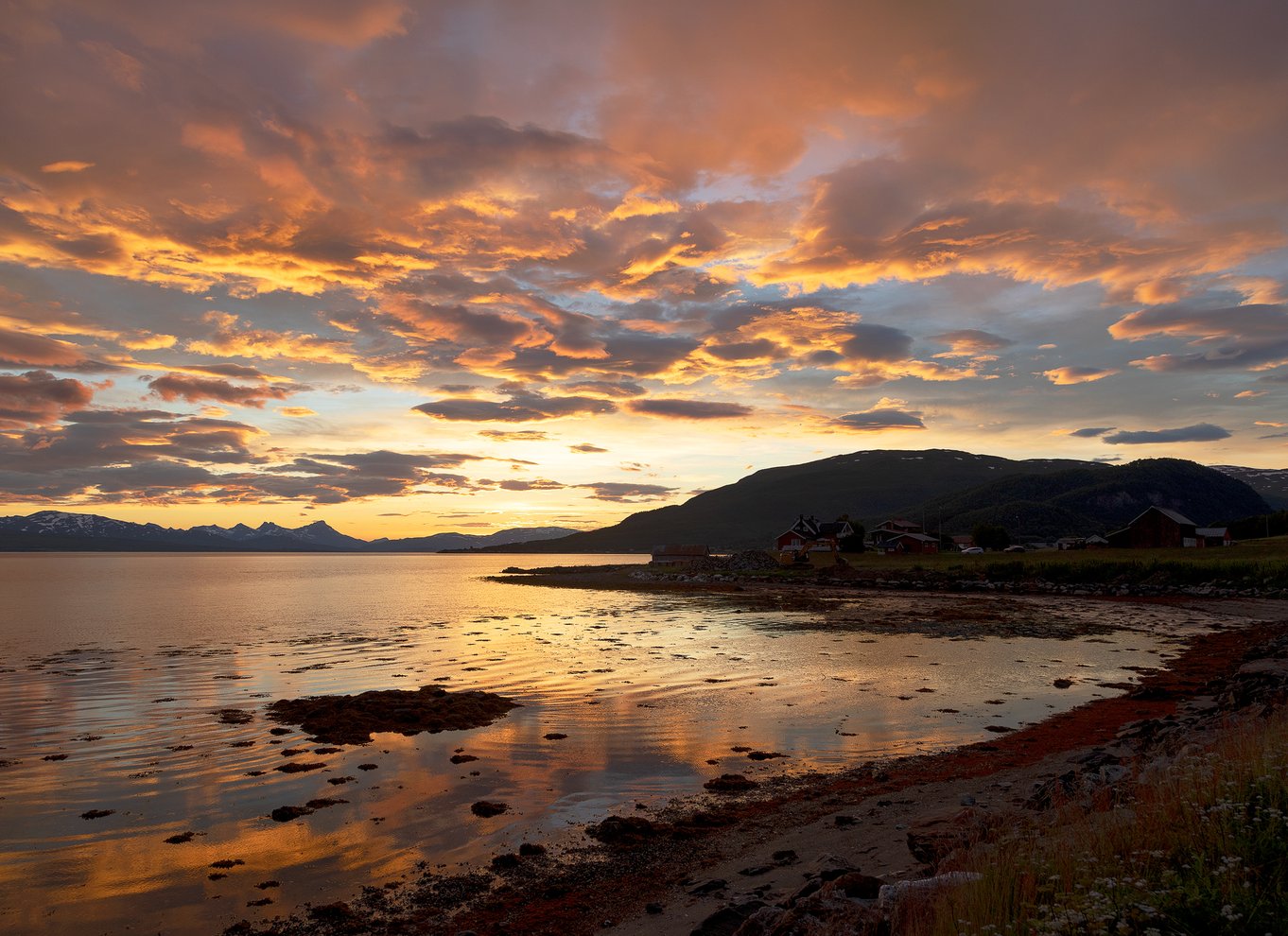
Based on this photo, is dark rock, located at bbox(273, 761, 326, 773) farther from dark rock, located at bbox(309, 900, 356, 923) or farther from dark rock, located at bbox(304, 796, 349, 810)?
dark rock, located at bbox(309, 900, 356, 923)

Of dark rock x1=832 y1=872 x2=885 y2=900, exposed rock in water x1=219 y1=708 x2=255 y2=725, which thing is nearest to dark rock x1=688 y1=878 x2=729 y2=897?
dark rock x1=832 y1=872 x2=885 y2=900

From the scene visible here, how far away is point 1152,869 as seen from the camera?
21.5 feet

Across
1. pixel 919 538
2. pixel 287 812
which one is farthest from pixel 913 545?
pixel 287 812

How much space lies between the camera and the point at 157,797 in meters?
14.7

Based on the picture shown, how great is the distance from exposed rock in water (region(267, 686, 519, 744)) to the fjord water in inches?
27.9

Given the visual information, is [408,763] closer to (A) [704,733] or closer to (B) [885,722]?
(A) [704,733]

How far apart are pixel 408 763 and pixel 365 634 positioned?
3170cm

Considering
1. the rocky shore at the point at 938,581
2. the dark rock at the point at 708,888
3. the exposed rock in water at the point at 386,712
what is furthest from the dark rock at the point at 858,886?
the rocky shore at the point at 938,581

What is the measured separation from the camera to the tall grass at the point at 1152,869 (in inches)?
219

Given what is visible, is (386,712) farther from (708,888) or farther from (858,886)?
(858,886)

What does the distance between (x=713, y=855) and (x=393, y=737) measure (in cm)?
1137

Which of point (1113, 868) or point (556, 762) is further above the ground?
point (1113, 868)

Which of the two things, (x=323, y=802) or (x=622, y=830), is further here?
(x=323, y=802)

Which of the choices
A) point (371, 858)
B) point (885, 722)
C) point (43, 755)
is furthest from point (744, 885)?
point (43, 755)
